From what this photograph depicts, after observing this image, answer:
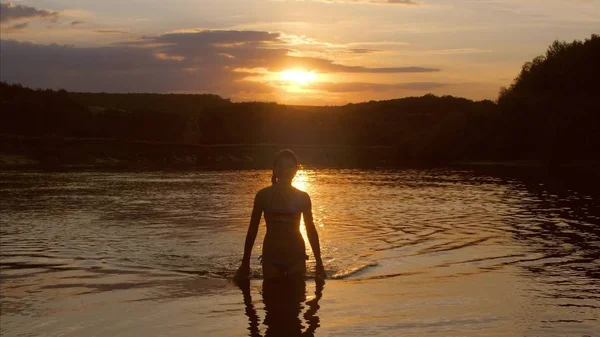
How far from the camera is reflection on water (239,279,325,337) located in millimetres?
7856

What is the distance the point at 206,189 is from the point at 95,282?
72.1 feet

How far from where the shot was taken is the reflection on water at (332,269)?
8414 mm

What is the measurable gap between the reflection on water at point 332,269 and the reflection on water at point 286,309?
0.03 metres

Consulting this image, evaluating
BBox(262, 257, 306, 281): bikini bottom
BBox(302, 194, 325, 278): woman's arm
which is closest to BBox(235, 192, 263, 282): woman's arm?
BBox(262, 257, 306, 281): bikini bottom

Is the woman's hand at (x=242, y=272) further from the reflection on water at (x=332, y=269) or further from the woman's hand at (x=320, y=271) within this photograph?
the woman's hand at (x=320, y=271)

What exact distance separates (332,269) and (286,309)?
3724mm

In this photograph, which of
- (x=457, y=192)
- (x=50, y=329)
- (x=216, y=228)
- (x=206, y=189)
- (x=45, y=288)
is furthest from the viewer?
(x=206, y=189)

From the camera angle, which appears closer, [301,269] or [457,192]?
[301,269]

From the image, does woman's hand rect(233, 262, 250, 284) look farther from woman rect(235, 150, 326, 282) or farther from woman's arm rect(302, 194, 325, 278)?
woman's arm rect(302, 194, 325, 278)

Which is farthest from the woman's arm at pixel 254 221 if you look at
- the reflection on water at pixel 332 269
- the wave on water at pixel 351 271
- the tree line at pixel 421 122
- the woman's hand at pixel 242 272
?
the tree line at pixel 421 122

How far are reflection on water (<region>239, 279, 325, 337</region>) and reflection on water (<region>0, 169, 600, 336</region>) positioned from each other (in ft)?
0.11

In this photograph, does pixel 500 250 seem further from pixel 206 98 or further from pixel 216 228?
pixel 206 98

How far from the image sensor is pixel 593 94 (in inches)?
2448

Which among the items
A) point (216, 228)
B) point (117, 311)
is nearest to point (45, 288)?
point (117, 311)
